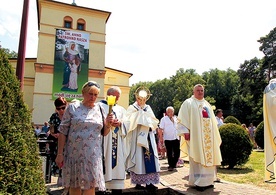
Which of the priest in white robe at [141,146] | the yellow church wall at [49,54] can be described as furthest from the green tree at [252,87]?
the priest in white robe at [141,146]

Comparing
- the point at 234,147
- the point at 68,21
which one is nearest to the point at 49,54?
the point at 68,21

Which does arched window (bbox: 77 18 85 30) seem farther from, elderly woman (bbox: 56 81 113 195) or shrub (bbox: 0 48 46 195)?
shrub (bbox: 0 48 46 195)

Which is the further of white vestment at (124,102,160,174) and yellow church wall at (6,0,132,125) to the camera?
yellow church wall at (6,0,132,125)

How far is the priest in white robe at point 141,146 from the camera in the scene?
5945 mm

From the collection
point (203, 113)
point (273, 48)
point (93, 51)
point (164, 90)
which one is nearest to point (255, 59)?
point (273, 48)

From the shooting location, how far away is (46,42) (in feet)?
87.4

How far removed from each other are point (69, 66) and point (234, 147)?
1885 cm

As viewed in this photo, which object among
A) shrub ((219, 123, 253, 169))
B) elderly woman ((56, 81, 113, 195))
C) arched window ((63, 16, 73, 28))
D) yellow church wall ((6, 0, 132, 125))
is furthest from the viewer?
arched window ((63, 16, 73, 28))

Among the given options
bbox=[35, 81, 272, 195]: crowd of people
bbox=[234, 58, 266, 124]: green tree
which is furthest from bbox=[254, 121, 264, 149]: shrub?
bbox=[234, 58, 266, 124]: green tree

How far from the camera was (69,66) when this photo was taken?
25047 mm

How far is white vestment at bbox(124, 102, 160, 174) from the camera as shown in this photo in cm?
599

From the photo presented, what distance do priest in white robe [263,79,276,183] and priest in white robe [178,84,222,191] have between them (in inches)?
47.7

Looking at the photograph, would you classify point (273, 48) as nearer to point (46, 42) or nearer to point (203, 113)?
point (46, 42)

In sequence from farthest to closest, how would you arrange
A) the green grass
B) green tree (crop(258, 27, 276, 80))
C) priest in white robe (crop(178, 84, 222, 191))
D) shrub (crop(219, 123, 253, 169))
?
green tree (crop(258, 27, 276, 80)) < shrub (crop(219, 123, 253, 169)) < the green grass < priest in white robe (crop(178, 84, 222, 191))
